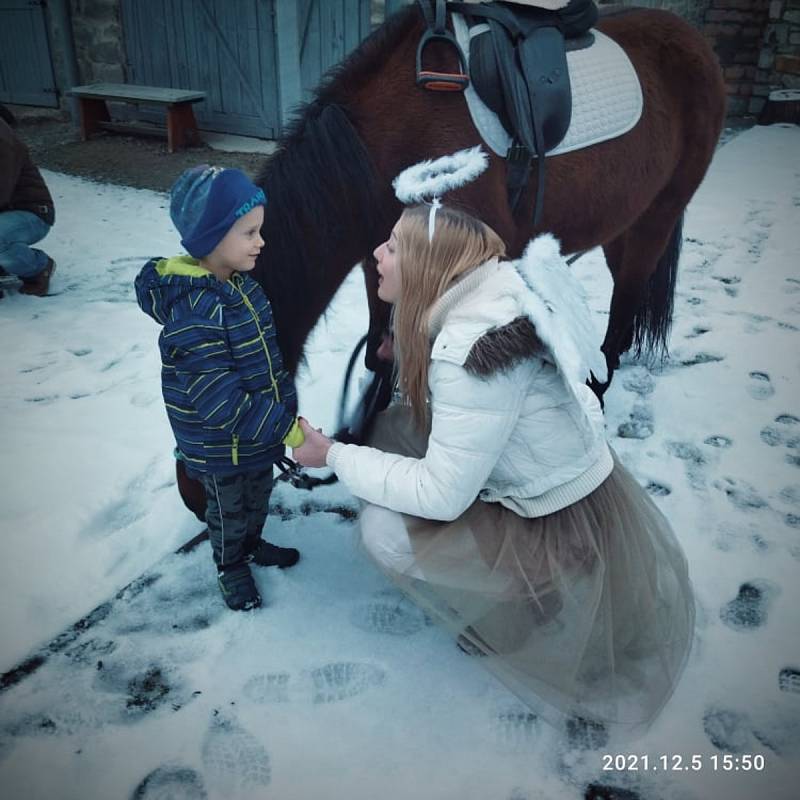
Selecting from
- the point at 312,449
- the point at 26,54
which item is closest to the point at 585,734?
the point at 312,449

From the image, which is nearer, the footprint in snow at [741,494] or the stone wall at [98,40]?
the footprint in snow at [741,494]

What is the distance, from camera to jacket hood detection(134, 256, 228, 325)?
4.31ft

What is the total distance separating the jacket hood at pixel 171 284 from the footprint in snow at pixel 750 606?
1.46m

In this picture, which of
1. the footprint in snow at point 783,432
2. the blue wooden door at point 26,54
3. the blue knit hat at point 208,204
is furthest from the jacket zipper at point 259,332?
the blue wooden door at point 26,54

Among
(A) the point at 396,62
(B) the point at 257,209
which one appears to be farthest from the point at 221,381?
(A) the point at 396,62

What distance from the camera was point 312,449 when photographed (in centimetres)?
142

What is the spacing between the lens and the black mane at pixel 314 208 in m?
1.56

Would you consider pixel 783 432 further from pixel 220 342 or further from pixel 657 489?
pixel 220 342

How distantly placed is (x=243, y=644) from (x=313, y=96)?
4.82 ft

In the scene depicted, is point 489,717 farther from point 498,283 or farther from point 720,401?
point 720,401

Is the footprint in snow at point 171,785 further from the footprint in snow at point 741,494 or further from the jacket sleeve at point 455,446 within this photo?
the footprint in snow at point 741,494

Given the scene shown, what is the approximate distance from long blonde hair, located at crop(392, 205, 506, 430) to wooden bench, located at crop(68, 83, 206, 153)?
552 centimetres

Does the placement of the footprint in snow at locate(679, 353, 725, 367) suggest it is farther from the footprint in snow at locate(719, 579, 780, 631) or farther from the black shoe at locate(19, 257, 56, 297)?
the black shoe at locate(19, 257, 56, 297)

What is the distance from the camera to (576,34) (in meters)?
2.18
